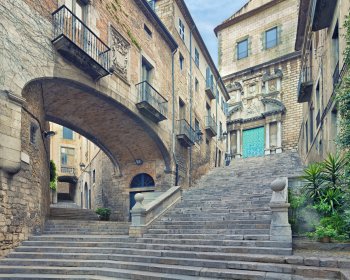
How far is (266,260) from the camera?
6.04 meters

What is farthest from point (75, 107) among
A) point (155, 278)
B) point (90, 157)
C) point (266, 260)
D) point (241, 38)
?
point (241, 38)

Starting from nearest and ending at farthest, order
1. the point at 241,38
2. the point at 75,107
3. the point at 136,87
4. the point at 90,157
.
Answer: the point at 75,107 < the point at 136,87 < the point at 90,157 < the point at 241,38

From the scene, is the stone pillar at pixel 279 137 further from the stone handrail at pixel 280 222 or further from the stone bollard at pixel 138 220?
the stone handrail at pixel 280 222

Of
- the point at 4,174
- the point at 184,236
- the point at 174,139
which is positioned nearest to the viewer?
the point at 4,174

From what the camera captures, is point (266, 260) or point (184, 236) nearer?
point (266, 260)

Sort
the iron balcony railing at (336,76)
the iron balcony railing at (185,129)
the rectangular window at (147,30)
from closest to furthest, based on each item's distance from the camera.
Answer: the iron balcony railing at (336,76), the rectangular window at (147,30), the iron balcony railing at (185,129)

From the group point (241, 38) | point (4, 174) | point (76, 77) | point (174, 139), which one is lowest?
point (4, 174)

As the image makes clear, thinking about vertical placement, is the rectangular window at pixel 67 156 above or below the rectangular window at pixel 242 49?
below

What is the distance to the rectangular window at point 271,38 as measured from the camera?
2708 cm

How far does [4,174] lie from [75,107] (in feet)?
15.3

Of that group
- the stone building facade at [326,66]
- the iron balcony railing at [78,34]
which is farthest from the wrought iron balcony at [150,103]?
the stone building facade at [326,66]

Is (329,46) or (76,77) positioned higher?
(329,46)

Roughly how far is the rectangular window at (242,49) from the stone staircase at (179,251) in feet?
69.2

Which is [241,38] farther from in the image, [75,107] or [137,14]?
[75,107]
